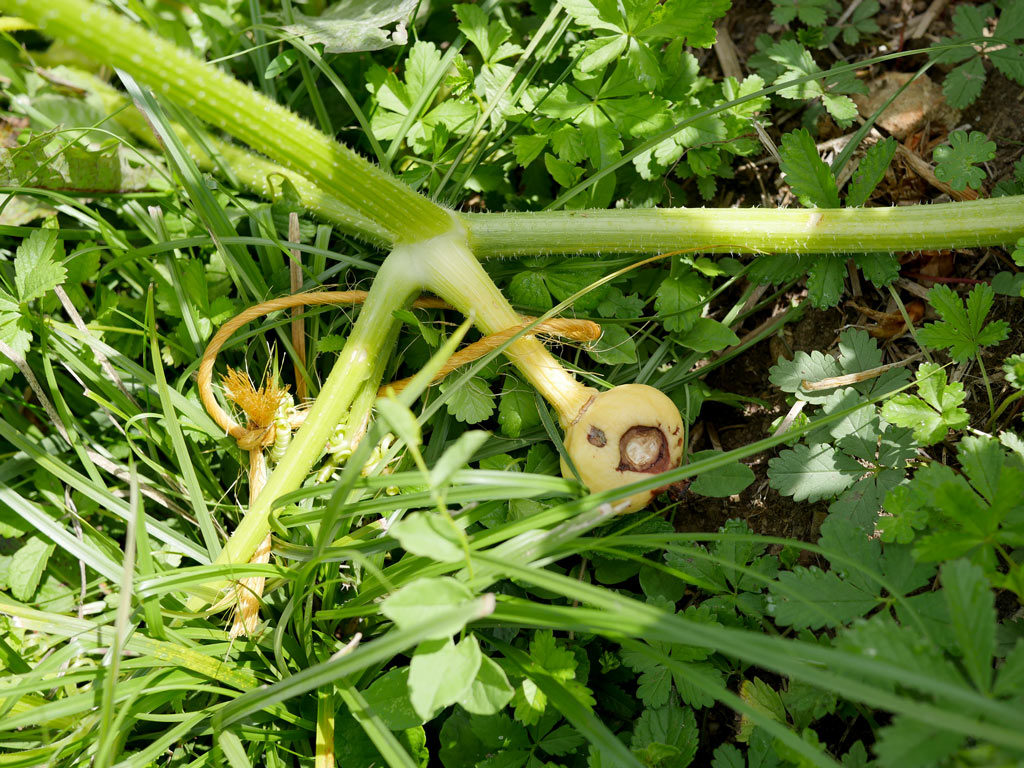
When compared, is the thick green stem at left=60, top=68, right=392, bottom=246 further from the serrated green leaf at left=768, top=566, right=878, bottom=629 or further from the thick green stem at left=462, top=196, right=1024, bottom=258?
the serrated green leaf at left=768, top=566, right=878, bottom=629

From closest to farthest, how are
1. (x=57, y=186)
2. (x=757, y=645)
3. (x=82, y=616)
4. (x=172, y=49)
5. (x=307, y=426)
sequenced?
(x=757, y=645)
(x=172, y=49)
(x=307, y=426)
(x=82, y=616)
(x=57, y=186)

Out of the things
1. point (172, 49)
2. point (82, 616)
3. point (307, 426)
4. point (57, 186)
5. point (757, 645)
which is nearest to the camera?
point (757, 645)

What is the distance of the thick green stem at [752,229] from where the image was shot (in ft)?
7.13

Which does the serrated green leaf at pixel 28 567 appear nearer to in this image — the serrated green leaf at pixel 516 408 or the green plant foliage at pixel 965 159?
the serrated green leaf at pixel 516 408

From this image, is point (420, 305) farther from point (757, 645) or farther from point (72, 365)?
point (757, 645)

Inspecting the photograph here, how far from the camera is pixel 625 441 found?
6.95 ft

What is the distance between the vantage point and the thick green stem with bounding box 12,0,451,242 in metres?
1.70

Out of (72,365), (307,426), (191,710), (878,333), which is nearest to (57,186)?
(72,365)

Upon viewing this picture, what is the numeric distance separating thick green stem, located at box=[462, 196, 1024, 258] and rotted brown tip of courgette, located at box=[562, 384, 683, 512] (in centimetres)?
52

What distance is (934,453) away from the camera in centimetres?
227

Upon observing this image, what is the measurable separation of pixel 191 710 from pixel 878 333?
258 cm

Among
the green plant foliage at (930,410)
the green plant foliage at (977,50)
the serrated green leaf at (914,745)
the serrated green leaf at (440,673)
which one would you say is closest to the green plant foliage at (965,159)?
the green plant foliage at (977,50)

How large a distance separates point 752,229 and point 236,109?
154 cm

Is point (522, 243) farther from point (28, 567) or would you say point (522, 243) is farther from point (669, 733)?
point (28, 567)
